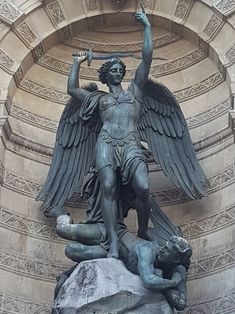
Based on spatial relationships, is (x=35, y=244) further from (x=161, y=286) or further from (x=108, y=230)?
(x=161, y=286)

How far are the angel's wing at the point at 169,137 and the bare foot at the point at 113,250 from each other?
130 centimetres

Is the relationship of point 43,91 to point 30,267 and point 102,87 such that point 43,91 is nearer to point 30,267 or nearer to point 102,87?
point 102,87

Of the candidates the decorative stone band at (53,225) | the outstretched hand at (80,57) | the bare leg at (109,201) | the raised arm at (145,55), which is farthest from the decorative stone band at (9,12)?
the bare leg at (109,201)

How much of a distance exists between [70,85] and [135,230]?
5.52 feet

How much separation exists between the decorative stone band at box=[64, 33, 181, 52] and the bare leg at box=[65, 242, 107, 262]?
3.15m

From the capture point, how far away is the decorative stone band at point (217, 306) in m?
8.24

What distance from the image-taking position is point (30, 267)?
28.9 feet

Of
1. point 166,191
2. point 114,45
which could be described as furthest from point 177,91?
point 166,191

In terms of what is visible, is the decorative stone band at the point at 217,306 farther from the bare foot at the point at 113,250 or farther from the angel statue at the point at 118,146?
the bare foot at the point at 113,250

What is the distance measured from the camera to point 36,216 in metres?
9.14

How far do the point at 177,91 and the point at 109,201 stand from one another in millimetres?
2441

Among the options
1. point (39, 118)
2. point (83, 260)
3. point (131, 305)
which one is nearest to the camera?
point (131, 305)

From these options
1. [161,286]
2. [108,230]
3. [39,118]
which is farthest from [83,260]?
[39,118]

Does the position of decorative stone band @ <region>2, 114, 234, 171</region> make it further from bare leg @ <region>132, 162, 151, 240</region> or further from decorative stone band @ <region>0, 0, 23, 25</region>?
bare leg @ <region>132, 162, 151, 240</region>
